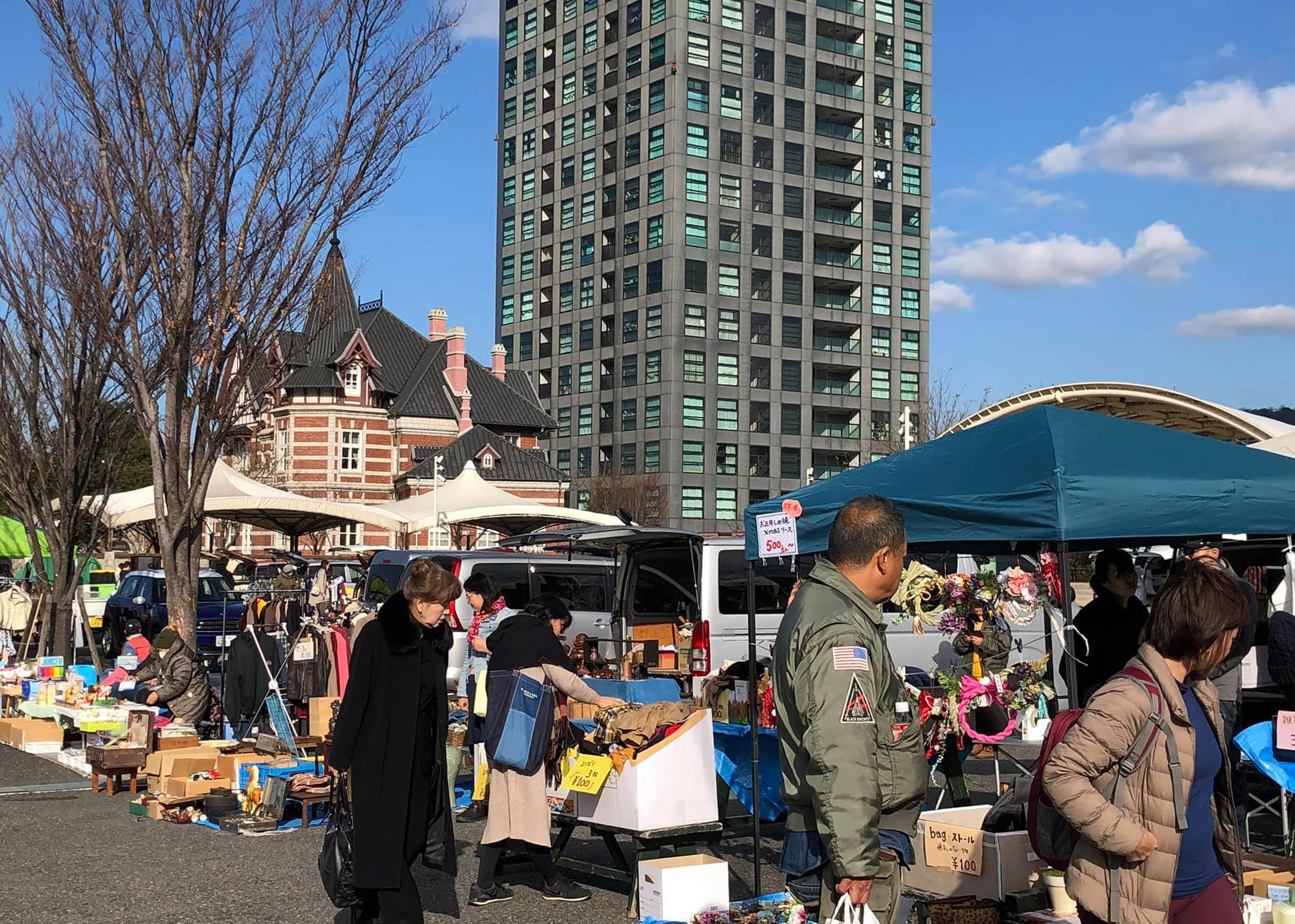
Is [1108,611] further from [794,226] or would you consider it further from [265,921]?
[794,226]

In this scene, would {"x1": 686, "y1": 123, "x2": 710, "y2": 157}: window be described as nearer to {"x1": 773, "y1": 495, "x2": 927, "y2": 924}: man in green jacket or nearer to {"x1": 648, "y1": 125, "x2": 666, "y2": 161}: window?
{"x1": 648, "y1": 125, "x2": 666, "y2": 161}: window

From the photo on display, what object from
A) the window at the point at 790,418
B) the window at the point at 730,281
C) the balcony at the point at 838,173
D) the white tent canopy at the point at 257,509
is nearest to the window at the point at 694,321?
the window at the point at 730,281

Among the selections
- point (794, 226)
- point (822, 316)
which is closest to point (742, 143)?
point (794, 226)

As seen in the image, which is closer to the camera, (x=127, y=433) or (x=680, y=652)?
(x=680, y=652)

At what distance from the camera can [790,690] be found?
4.31m

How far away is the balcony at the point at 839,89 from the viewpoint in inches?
3310

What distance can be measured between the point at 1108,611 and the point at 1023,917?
278 cm

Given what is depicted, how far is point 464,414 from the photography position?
72062 millimetres

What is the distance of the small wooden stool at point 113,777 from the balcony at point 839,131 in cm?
7633

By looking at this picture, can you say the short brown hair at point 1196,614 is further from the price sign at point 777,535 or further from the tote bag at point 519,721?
the tote bag at point 519,721

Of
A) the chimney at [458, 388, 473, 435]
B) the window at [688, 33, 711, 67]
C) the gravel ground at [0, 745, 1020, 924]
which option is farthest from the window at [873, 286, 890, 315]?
the gravel ground at [0, 745, 1020, 924]

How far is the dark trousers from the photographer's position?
13.1 feet

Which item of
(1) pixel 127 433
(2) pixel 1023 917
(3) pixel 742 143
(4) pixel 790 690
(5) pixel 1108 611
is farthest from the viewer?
(3) pixel 742 143

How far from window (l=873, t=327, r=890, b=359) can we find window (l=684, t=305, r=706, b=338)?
38.3 ft
